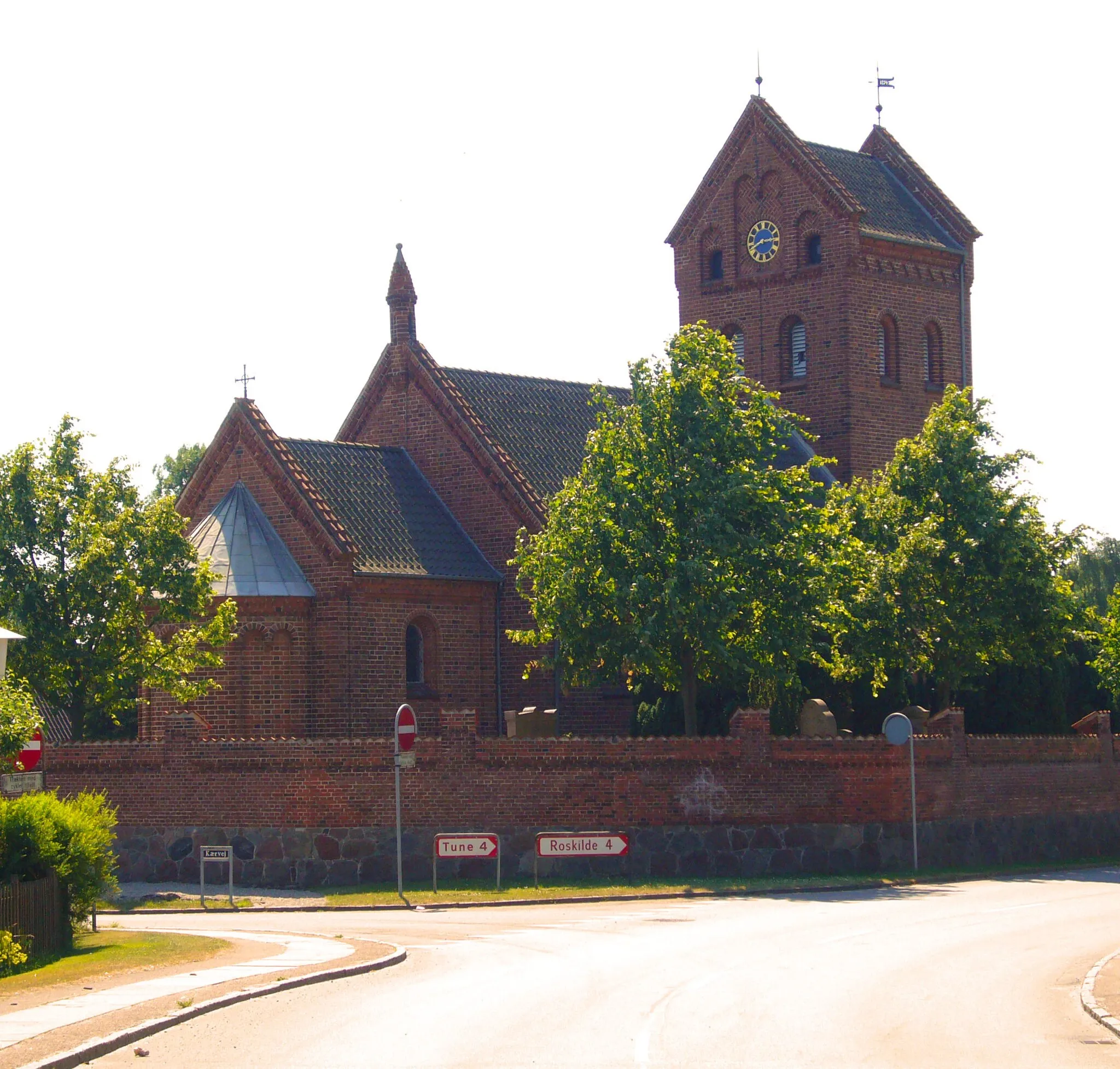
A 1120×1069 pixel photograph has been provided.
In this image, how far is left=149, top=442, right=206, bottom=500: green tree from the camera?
257 ft

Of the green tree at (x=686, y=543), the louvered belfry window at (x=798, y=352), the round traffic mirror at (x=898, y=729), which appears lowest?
the round traffic mirror at (x=898, y=729)

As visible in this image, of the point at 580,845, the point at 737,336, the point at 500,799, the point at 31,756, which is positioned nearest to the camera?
the point at 31,756

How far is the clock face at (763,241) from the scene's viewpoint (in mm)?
52000

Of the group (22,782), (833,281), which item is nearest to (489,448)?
(833,281)

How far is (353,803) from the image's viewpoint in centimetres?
3250

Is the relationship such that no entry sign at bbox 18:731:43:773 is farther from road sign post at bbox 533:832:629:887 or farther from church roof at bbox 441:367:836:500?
church roof at bbox 441:367:836:500

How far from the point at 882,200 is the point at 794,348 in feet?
18.8

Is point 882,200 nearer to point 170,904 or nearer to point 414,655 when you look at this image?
point 414,655

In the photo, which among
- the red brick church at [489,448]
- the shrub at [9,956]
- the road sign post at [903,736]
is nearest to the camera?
the shrub at [9,956]

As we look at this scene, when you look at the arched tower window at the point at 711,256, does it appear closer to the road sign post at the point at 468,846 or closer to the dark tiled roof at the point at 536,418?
the dark tiled roof at the point at 536,418

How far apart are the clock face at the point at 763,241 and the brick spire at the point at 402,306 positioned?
11416 millimetres

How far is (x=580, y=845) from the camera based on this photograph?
101ft

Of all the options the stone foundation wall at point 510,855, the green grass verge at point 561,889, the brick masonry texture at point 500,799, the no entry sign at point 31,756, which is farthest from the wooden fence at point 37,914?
the brick masonry texture at point 500,799

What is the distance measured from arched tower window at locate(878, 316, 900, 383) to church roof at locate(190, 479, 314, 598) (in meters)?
20.4
